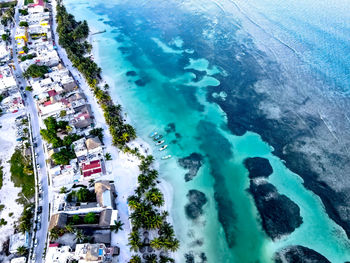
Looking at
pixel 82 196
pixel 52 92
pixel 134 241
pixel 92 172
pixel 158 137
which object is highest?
pixel 52 92

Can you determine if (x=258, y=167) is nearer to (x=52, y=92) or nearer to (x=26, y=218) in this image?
(x=26, y=218)

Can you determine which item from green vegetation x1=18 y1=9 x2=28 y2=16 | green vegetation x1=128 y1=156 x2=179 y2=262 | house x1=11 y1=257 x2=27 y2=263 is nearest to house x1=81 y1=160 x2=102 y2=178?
green vegetation x1=128 y1=156 x2=179 y2=262

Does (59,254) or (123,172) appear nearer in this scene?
(59,254)

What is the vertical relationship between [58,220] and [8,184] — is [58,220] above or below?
above

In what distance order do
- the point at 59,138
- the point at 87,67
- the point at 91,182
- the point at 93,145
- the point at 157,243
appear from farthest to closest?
the point at 87,67, the point at 59,138, the point at 93,145, the point at 91,182, the point at 157,243

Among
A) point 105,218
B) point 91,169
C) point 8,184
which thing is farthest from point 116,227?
point 8,184

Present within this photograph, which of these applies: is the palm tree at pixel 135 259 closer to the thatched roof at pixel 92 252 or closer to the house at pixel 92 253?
the house at pixel 92 253

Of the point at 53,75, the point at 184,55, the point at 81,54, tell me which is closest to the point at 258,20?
the point at 184,55
